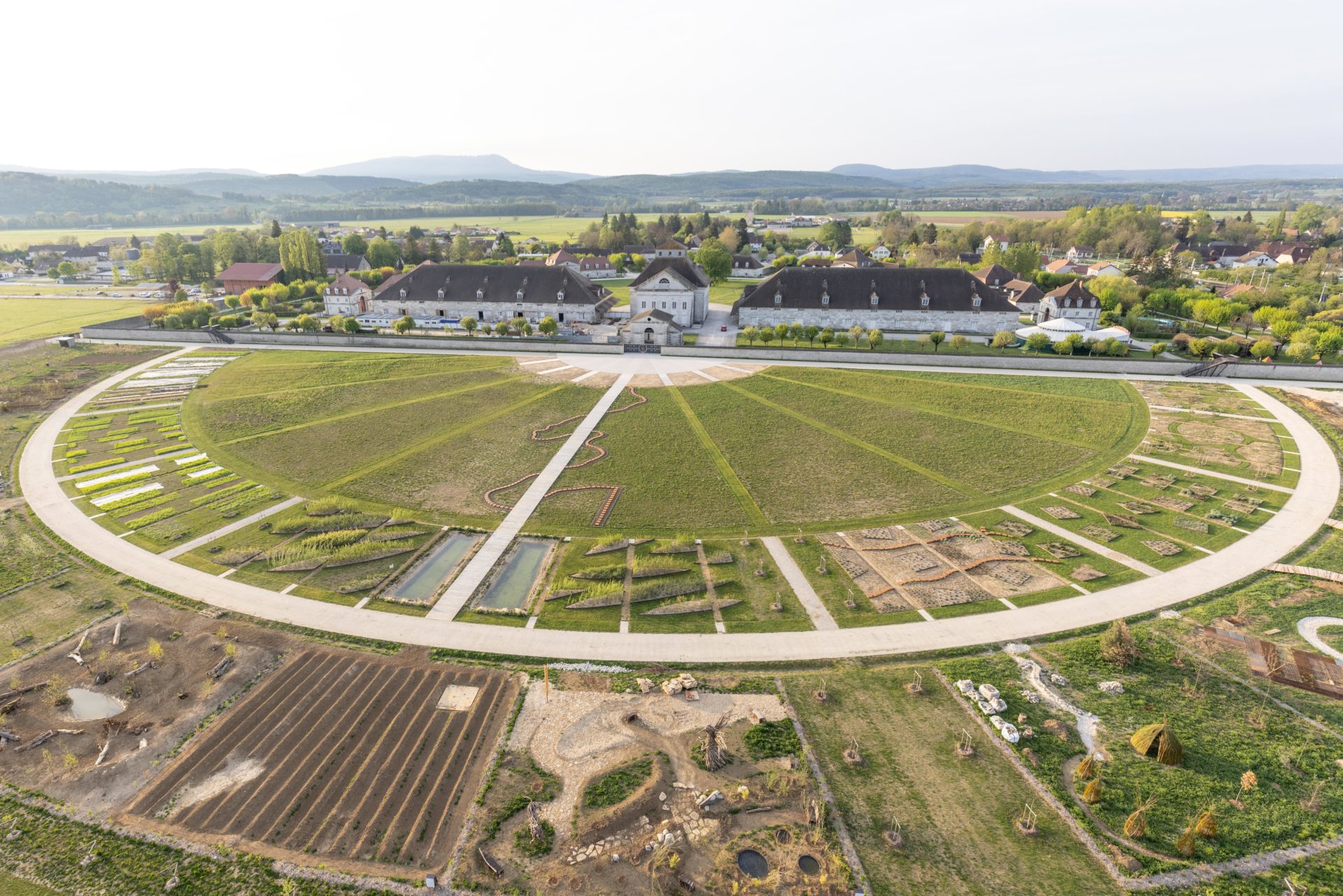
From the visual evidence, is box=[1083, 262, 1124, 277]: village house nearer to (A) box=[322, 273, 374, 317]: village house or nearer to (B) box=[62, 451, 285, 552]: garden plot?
(A) box=[322, 273, 374, 317]: village house

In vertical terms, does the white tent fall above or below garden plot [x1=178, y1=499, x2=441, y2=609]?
above

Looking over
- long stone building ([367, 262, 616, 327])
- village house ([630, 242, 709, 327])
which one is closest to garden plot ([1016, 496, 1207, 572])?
village house ([630, 242, 709, 327])

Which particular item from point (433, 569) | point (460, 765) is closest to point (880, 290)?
point (433, 569)

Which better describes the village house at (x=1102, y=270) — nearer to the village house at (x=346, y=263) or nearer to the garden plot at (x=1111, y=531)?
the garden plot at (x=1111, y=531)

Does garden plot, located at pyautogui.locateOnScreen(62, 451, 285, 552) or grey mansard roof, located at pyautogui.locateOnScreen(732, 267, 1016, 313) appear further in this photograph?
grey mansard roof, located at pyautogui.locateOnScreen(732, 267, 1016, 313)

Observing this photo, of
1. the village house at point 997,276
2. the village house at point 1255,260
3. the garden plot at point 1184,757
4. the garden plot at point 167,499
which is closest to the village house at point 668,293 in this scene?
the village house at point 997,276

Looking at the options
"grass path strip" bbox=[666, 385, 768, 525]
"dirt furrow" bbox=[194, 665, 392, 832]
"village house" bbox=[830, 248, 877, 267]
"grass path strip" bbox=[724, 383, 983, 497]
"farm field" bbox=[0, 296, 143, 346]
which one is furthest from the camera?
"village house" bbox=[830, 248, 877, 267]
